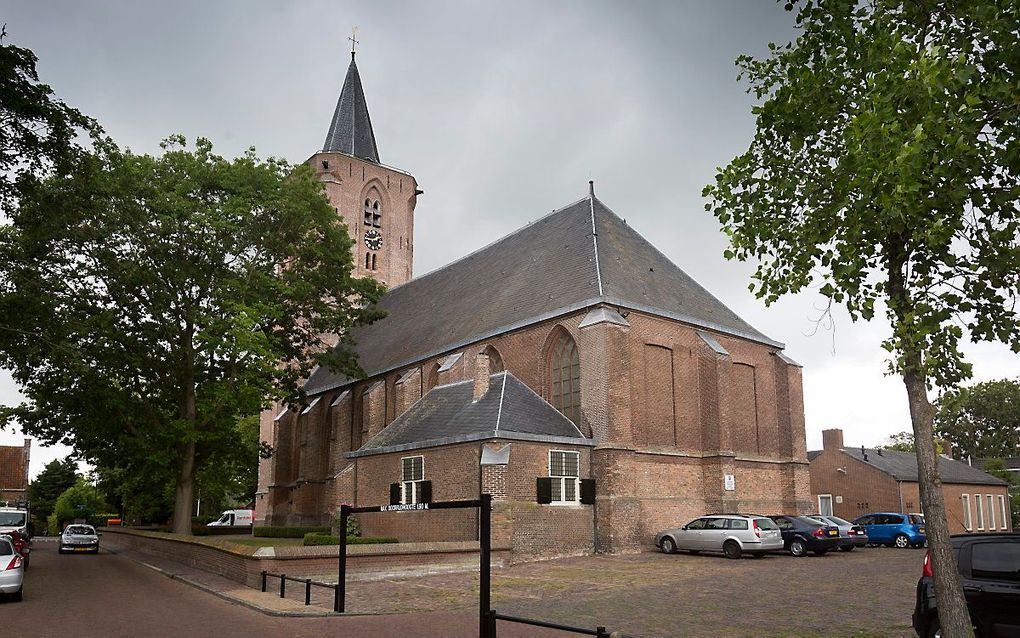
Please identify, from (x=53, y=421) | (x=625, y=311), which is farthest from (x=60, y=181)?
(x=625, y=311)

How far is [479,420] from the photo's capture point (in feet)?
82.4

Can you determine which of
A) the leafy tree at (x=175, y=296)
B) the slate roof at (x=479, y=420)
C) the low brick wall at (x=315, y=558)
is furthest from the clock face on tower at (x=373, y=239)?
the low brick wall at (x=315, y=558)

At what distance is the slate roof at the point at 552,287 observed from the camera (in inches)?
1147

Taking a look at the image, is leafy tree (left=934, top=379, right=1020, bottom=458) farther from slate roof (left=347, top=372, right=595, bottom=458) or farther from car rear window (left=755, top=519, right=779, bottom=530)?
slate roof (left=347, top=372, right=595, bottom=458)

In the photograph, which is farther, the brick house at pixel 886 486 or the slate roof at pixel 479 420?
the brick house at pixel 886 486

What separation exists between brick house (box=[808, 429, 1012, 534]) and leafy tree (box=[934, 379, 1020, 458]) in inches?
1199

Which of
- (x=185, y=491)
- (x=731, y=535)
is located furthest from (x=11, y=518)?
(x=731, y=535)

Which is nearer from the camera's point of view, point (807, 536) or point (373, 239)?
point (807, 536)

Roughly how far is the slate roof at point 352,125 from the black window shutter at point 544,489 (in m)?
33.5

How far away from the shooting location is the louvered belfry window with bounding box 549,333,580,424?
2775cm

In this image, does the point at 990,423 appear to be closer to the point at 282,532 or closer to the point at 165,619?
the point at 282,532

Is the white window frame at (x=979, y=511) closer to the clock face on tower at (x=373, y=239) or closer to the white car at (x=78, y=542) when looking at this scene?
the clock face on tower at (x=373, y=239)

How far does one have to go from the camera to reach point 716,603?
1352 cm

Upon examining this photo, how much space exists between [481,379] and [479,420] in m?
2.35
